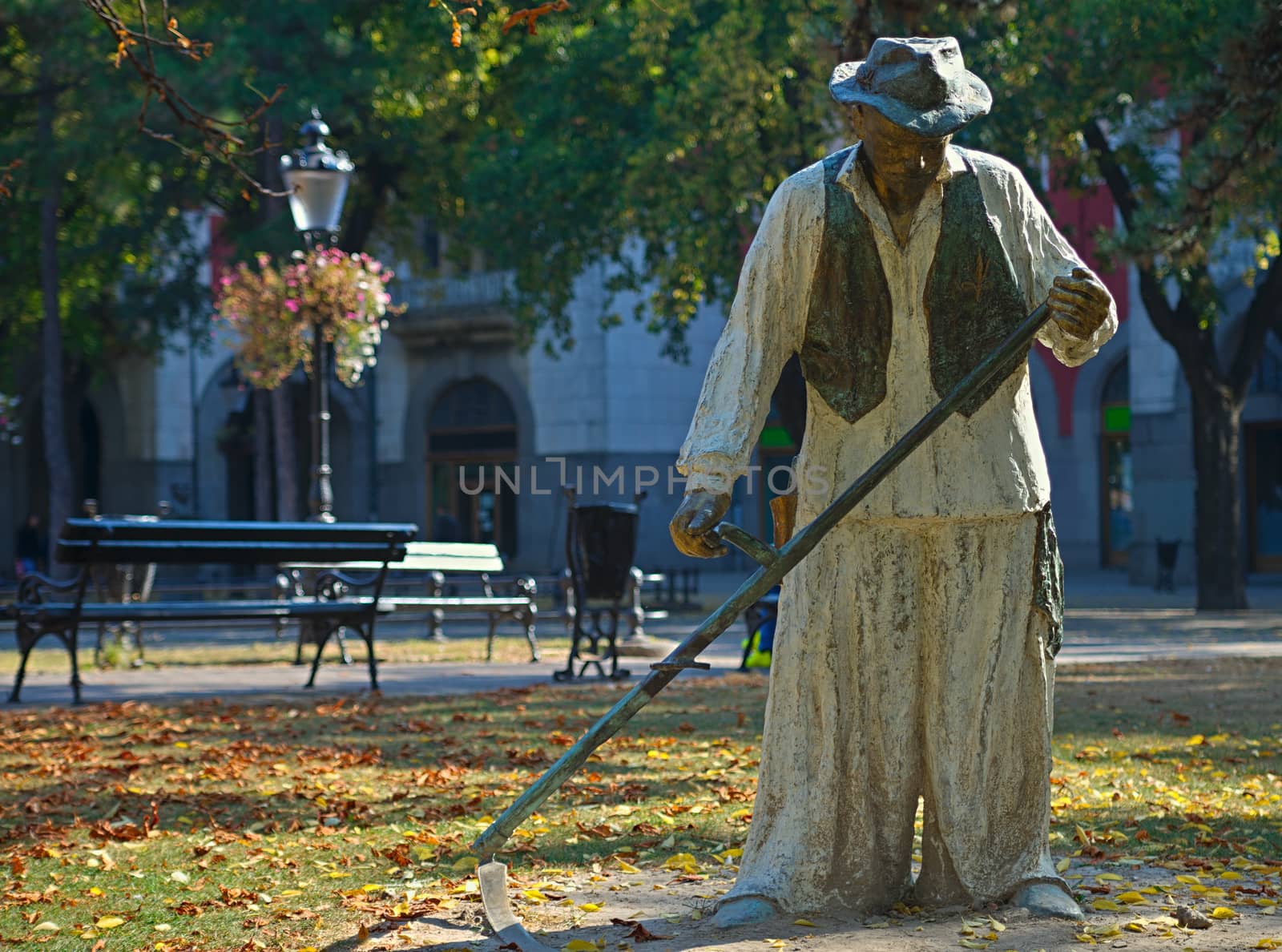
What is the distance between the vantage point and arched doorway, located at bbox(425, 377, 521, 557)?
35438 mm

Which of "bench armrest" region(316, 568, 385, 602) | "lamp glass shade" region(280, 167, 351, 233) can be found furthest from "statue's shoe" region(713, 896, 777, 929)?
"lamp glass shade" region(280, 167, 351, 233)

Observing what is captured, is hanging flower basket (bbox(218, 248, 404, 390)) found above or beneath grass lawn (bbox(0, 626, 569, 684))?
above

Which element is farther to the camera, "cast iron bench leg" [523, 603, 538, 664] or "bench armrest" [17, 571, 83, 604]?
"cast iron bench leg" [523, 603, 538, 664]

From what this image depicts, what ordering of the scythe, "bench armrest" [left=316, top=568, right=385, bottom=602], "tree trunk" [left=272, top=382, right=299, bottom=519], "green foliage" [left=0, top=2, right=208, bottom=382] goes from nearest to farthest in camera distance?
the scythe
"bench armrest" [left=316, top=568, right=385, bottom=602]
"green foliage" [left=0, top=2, right=208, bottom=382]
"tree trunk" [left=272, top=382, right=299, bottom=519]

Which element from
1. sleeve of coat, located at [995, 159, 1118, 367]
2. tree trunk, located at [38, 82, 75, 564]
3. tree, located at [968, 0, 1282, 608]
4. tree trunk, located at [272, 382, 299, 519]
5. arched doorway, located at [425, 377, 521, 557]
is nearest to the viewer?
sleeve of coat, located at [995, 159, 1118, 367]

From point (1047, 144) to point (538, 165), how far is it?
23.2ft

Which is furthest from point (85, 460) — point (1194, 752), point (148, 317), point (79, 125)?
point (1194, 752)

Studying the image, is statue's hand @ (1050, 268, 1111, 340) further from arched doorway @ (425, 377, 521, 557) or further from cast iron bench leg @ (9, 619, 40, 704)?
arched doorway @ (425, 377, 521, 557)

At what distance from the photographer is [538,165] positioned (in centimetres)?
2241

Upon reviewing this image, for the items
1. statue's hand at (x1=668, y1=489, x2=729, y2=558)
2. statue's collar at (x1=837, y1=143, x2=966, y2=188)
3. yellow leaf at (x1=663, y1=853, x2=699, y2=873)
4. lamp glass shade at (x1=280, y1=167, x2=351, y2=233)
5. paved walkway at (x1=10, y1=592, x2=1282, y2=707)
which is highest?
lamp glass shade at (x1=280, y1=167, x2=351, y2=233)

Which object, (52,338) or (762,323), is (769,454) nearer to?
(52,338)

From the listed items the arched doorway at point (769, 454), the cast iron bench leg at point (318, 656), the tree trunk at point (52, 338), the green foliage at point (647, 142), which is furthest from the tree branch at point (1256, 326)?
the tree trunk at point (52, 338)

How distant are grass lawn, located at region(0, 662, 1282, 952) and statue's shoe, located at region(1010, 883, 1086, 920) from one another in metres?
0.25

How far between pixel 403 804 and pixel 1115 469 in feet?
87.7
